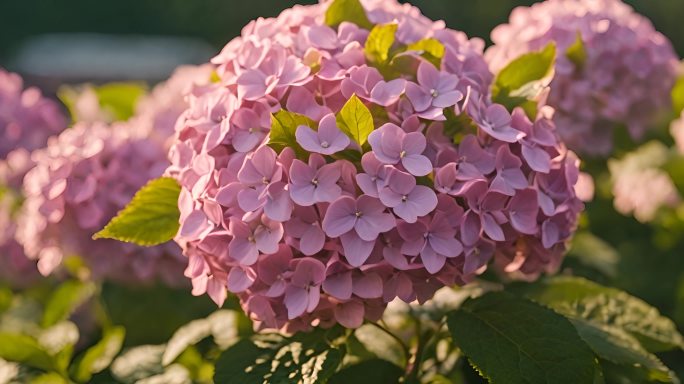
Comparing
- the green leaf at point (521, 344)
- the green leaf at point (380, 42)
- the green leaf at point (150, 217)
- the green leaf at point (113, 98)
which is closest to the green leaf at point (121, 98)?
the green leaf at point (113, 98)

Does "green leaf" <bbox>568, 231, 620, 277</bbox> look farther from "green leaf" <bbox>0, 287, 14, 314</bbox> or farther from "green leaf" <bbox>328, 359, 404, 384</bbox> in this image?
"green leaf" <bbox>0, 287, 14, 314</bbox>

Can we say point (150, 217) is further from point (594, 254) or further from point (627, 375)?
point (594, 254)

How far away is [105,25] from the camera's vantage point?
34.6ft

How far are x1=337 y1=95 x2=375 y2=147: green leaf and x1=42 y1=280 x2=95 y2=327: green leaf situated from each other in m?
0.76

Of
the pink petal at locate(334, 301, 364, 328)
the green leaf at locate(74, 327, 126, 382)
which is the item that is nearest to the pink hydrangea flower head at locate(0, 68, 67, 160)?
the green leaf at locate(74, 327, 126, 382)

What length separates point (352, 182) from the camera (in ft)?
3.56

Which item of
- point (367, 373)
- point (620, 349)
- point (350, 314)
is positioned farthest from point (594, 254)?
point (350, 314)

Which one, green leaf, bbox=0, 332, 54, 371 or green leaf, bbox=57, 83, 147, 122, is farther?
green leaf, bbox=57, 83, 147, 122

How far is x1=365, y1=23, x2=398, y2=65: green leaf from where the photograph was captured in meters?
1.19

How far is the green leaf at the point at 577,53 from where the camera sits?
1702 mm

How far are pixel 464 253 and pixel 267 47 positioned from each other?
35cm

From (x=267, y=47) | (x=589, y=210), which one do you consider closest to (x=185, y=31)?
(x=589, y=210)

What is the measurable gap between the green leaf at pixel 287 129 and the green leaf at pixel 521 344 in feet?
0.94

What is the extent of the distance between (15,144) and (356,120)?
1.29 m
